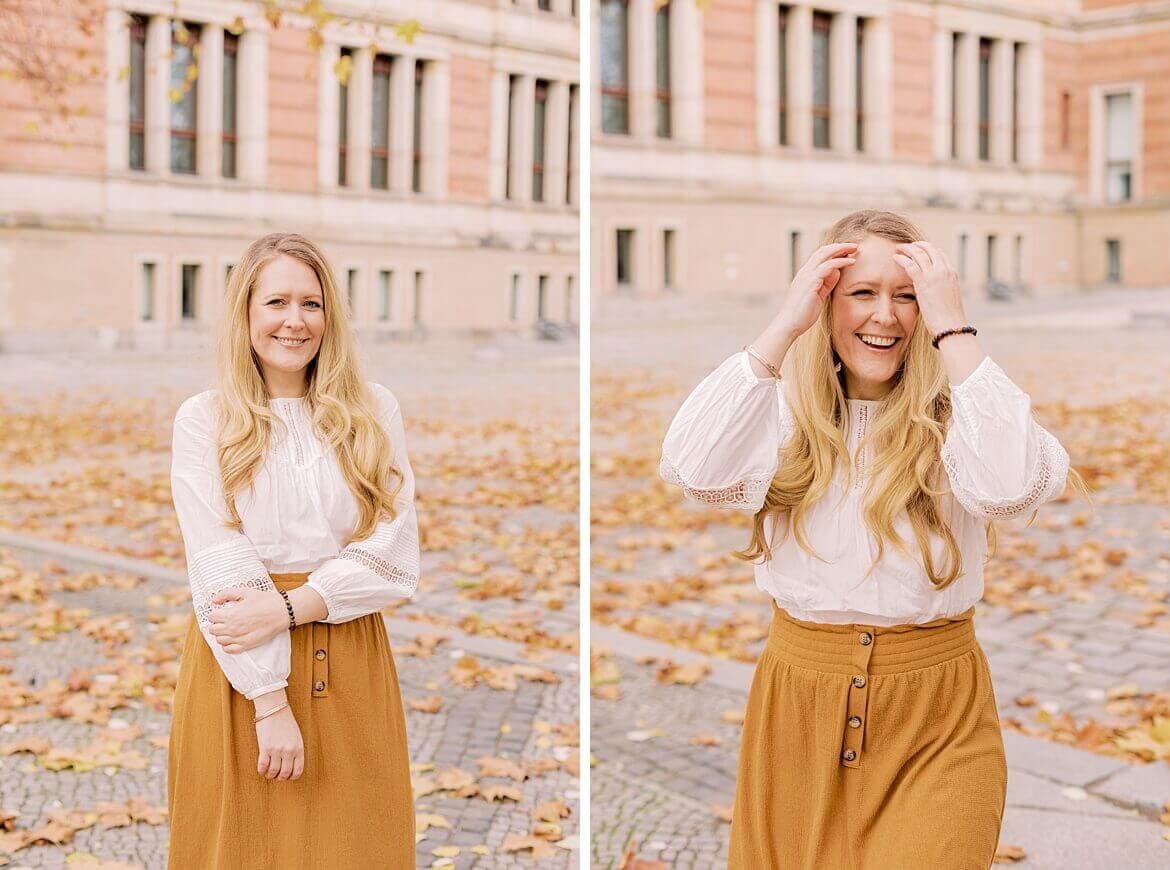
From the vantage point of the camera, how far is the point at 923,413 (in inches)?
77.4

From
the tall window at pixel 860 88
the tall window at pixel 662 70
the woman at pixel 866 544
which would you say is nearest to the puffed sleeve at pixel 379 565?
the woman at pixel 866 544

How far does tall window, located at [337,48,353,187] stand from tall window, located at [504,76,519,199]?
0.65m

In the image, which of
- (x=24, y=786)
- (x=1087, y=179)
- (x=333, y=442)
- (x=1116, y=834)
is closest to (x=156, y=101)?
(x=24, y=786)

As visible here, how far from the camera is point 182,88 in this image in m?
4.57

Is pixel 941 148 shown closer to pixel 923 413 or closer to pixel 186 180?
pixel 186 180

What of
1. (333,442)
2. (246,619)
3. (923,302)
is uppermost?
(923,302)

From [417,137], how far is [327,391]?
299 cm

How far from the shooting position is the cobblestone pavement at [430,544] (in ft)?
12.1

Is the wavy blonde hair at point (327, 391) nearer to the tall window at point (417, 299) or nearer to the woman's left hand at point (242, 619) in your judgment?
the woman's left hand at point (242, 619)

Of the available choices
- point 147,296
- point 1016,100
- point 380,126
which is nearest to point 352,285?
point 380,126

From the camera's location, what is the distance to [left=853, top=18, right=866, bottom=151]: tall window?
6.22 m

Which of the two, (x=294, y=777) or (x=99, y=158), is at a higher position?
(x=99, y=158)

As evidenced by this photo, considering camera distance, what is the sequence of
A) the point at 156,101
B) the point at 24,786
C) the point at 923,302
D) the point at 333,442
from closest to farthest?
the point at 923,302 < the point at 333,442 < the point at 24,786 < the point at 156,101

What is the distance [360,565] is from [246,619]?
0.68ft
